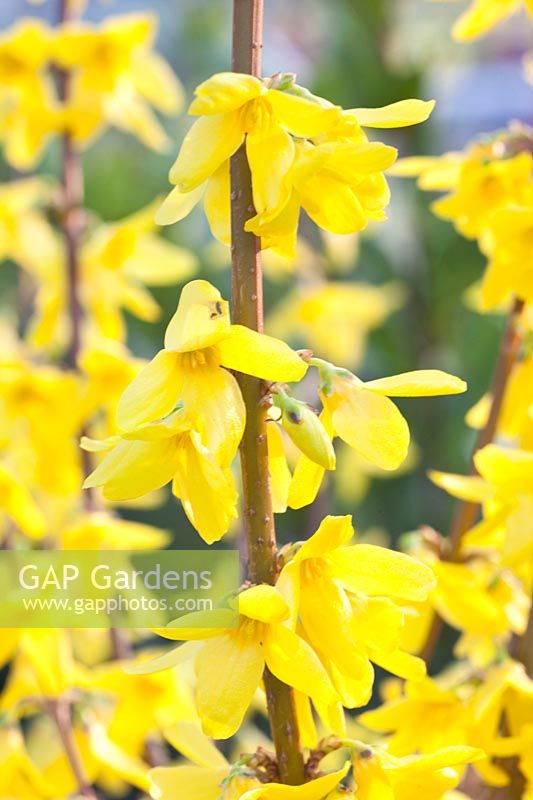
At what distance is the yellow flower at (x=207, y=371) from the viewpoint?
48 centimetres

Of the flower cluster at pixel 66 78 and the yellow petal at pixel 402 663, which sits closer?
the yellow petal at pixel 402 663

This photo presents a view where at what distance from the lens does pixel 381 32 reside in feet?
7.61

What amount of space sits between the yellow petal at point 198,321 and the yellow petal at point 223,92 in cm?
8

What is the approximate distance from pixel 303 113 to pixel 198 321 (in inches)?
4.1

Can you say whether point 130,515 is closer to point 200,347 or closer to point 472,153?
point 472,153

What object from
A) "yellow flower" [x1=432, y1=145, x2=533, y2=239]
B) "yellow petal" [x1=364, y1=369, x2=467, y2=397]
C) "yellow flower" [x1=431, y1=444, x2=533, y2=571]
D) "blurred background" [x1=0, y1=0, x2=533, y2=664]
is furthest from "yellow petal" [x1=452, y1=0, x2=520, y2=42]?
"blurred background" [x1=0, y1=0, x2=533, y2=664]

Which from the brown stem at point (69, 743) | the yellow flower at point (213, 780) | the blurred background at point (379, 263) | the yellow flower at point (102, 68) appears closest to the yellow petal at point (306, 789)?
the yellow flower at point (213, 780)

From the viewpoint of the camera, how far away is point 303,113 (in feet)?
1.57

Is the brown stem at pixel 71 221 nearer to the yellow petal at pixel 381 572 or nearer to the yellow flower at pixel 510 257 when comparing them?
the yellow flower at pixel 510 257

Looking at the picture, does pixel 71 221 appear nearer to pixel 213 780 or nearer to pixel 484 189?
pixel 484 189

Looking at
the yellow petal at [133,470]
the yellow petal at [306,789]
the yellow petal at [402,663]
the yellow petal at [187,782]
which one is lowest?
the yellow petal at [187,782]

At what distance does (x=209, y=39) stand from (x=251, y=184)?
2304 millimetres

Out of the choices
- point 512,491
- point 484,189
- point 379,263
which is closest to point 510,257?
point 484,189

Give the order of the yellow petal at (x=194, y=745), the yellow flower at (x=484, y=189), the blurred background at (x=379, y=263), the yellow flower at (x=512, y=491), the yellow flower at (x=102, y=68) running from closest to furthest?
1. the yellow petal at (x=194, y=745)
2. the yellow flower at (x=512, y=491)
3. the yellow flower at (x=484, y=189)
4. the yellow flower at (x=102, y=68)
5. the blurred background at (x=379, y=263)
